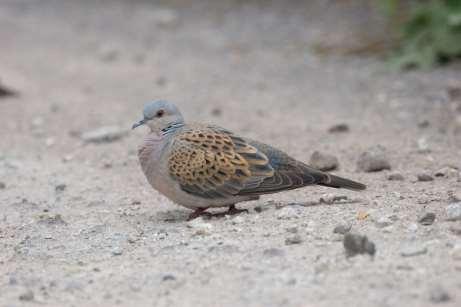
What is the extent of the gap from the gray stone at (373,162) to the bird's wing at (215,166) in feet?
4.54

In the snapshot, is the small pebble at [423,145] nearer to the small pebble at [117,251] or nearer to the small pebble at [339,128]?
the small pebble at [339,128]

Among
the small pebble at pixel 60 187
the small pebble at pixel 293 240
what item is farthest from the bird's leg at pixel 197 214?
the small pebble at pixel 60 187

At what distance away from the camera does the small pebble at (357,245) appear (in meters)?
5.42

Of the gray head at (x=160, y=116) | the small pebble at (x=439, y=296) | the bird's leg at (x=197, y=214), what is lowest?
the bird's leg at (x=197, y=214)

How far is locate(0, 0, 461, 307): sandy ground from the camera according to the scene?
210 inches

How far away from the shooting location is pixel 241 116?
430 inches

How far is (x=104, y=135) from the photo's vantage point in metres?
10.3

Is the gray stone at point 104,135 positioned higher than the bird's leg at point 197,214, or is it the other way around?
the gray stone at point 104,135

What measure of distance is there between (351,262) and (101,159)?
456 centimetres

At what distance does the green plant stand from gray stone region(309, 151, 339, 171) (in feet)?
12.9

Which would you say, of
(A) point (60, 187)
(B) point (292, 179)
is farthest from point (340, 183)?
(A) point (60, 187)

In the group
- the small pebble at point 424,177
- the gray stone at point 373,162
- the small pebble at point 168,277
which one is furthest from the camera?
the gray stone at point 373,162

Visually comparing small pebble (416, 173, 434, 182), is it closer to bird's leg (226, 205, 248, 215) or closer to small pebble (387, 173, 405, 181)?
small pebble (387, 173, 405, 181)

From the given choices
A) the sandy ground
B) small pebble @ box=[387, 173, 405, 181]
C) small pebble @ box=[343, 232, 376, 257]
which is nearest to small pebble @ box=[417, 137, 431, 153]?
the sandy ground
